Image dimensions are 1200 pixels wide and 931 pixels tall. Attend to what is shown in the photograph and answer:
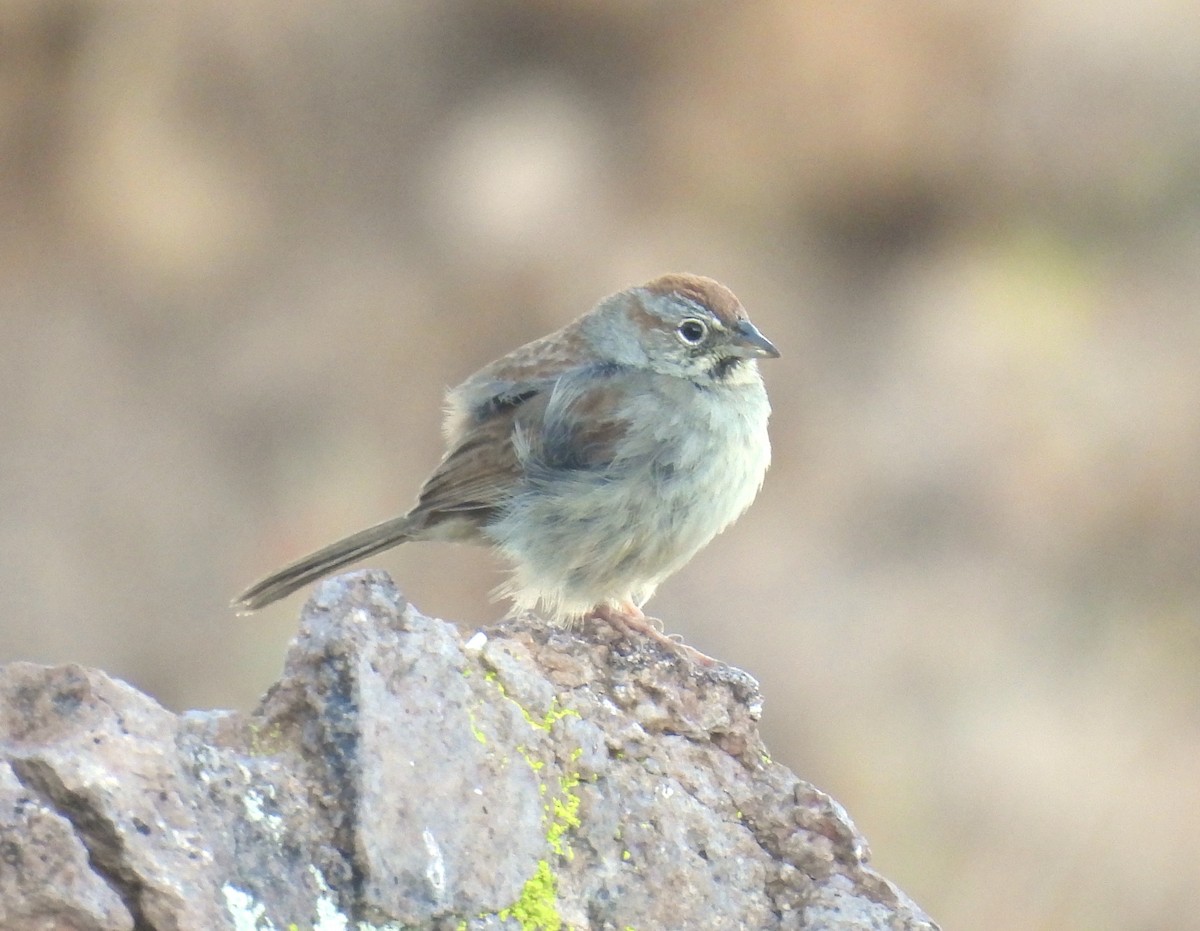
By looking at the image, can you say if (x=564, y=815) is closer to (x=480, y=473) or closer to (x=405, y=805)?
(x=405, y=805)

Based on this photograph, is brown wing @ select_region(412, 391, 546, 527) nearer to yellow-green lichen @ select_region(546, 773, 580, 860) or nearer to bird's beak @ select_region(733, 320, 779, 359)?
bird's beak @ select_region(733, 320, 779, 359)

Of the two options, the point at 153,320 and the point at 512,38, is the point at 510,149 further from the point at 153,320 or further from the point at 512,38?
the point at 153,320

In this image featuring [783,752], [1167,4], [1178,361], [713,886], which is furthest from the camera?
[1167,4]

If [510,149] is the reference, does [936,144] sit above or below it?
above

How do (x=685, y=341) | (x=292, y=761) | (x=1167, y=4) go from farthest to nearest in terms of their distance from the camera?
(x=1167, y=4)
(x=685, y=341)
(x=292, y=761)

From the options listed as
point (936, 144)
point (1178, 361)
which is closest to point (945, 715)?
point (1178, 361)

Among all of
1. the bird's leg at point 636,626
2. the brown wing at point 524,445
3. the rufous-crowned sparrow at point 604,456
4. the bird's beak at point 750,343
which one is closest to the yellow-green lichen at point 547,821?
the bird's leg at point 636,626
